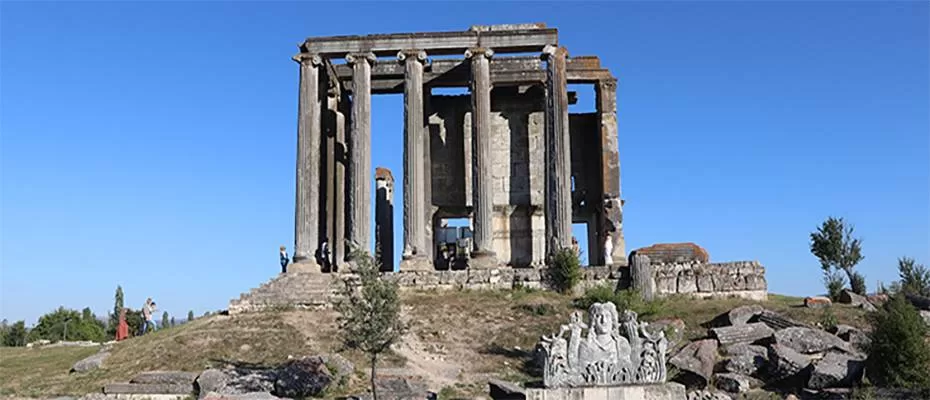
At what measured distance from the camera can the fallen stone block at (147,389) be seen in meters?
16.0

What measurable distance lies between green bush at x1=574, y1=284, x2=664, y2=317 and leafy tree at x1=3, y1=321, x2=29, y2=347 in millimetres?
27212

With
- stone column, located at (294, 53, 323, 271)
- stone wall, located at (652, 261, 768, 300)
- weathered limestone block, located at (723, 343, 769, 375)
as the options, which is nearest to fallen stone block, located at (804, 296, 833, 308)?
stone wall, located at (652, 261, 768, 300)

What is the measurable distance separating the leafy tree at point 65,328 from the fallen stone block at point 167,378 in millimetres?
27046

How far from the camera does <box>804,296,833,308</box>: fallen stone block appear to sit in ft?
76.0

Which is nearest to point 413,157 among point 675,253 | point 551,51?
point 551,51

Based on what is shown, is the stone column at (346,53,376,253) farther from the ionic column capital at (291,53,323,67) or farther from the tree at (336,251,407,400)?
the tree at (336,251,407,400)

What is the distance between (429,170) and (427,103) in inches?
119

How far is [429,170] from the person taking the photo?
3538 cm

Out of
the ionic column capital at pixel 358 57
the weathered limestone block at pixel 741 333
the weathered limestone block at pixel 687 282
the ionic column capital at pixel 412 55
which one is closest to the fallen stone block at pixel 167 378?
the weathered limestone block at pixel 741 333

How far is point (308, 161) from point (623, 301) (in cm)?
1405

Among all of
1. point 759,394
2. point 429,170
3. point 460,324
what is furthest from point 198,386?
point 429,170

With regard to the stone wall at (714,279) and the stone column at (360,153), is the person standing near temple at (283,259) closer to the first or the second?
the stone column at (360,153)

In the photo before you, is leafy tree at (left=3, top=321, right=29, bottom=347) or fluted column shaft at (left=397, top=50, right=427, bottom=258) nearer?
fluted column shaft at (left=397, top=50, right=427, bottom=258)

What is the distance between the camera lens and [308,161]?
30828mm
